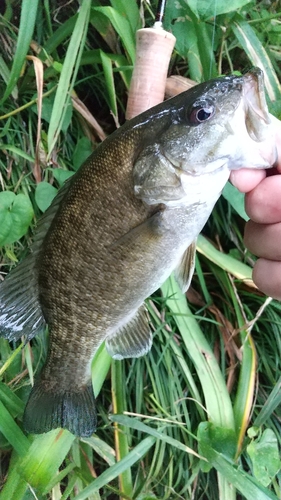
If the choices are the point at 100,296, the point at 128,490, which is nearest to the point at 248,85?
the point at 100,296

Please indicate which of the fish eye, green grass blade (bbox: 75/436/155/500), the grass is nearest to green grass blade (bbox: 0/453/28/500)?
the grass

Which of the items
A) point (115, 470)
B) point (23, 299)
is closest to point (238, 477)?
point (115, 470)

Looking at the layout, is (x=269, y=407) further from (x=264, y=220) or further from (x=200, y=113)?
(x=200, y=113)

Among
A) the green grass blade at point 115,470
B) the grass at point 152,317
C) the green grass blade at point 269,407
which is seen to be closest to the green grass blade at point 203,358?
the grass at point 152,317

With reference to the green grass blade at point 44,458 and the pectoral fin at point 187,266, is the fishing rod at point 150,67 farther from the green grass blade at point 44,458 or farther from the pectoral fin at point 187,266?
the green grass blade at point 44,458

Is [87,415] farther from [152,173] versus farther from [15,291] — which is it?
[152,173]
